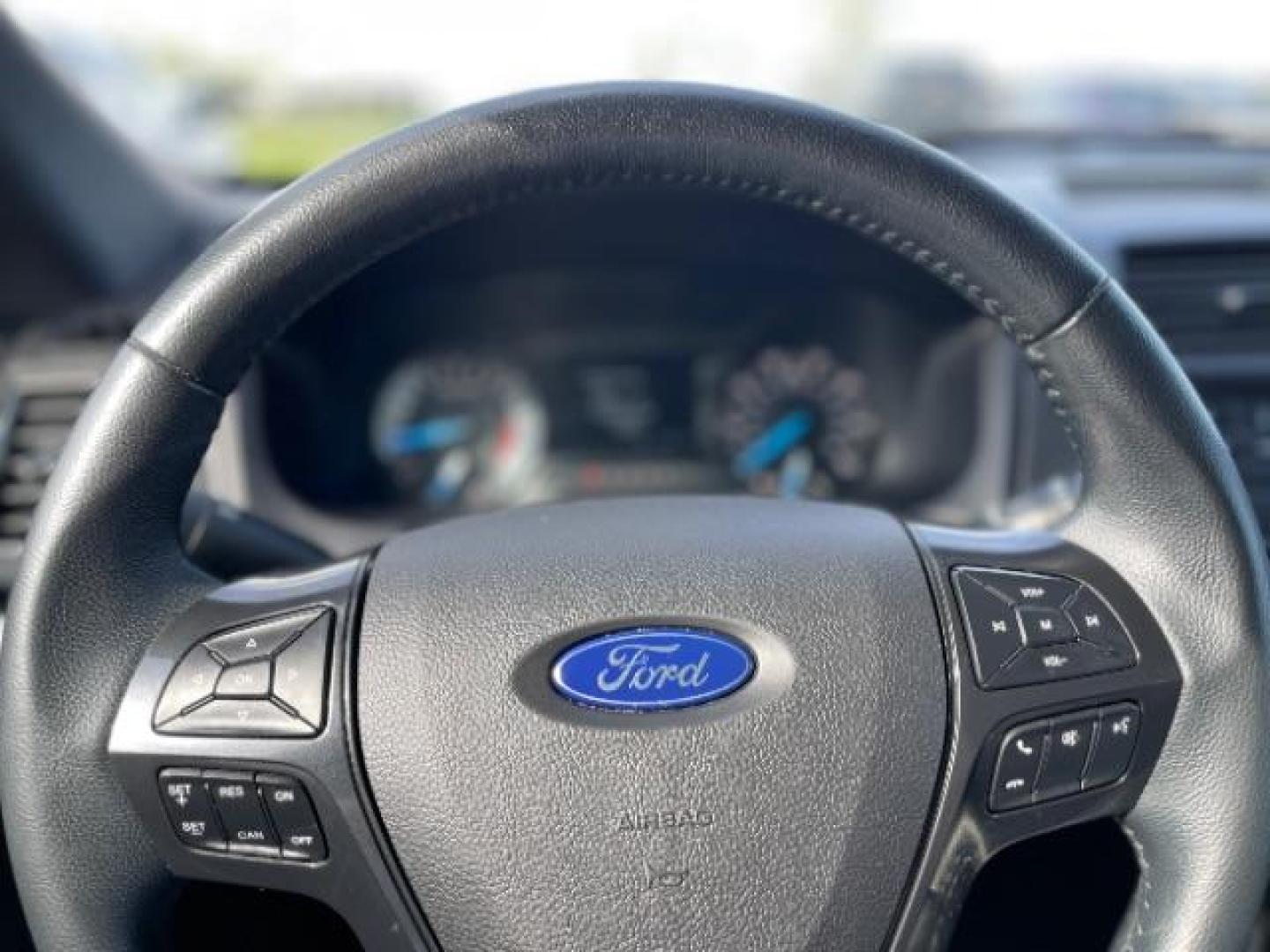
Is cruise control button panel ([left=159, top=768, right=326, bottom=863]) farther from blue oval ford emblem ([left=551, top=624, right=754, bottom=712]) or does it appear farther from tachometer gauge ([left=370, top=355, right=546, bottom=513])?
tachometer gauge ([left=370, top=355, right=546, bottom=513])

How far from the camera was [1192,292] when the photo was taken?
7.95 feet

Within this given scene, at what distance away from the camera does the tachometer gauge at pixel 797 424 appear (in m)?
2.85

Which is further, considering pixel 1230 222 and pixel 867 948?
pixel 1230 222

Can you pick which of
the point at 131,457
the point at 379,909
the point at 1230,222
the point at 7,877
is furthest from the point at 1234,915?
the point at 1230,222

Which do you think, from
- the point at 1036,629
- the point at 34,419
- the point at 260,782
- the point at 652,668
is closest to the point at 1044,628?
the point at 1036,629

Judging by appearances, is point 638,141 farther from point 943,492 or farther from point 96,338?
point 943,492

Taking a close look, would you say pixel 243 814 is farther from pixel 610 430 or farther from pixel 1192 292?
pixel 610 430

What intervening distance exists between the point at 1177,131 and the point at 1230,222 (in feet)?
2.03

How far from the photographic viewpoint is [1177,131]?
119 inches

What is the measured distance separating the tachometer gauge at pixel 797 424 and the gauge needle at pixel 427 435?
430mm

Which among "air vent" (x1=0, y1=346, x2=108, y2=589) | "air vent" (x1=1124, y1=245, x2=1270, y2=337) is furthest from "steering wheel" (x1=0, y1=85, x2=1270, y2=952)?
"air vent" (x1=1124, y1=245, x2=1270, y2=337)

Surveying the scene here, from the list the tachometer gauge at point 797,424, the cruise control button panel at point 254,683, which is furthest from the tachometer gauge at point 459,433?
the cruise control button panel at point 254,683

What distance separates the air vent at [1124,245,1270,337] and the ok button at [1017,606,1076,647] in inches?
53.9

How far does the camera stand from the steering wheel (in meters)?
1.06
